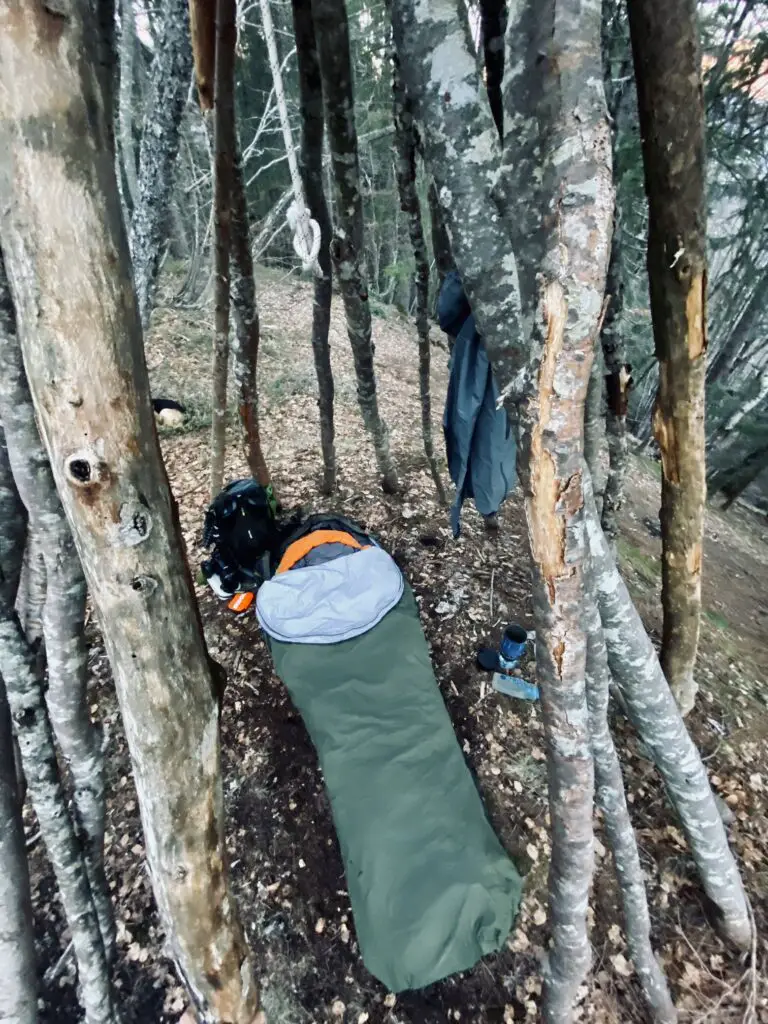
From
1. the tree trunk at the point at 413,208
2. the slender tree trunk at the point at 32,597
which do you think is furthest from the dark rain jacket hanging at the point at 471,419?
the slender tree trunk at the point at 32,597

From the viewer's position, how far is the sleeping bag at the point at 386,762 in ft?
6.68

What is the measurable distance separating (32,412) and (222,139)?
2293 millimetres

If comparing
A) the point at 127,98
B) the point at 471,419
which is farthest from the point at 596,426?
the point at 127,98

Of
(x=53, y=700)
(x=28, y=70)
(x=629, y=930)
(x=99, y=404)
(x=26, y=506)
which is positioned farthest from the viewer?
(x=629, y=930)

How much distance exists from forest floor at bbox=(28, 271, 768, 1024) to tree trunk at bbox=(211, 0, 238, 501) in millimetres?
1331

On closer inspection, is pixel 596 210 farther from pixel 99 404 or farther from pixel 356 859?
pixel 356 859

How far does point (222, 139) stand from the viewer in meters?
2.75

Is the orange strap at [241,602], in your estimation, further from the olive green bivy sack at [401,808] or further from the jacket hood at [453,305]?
the jacket hood at [453,305]

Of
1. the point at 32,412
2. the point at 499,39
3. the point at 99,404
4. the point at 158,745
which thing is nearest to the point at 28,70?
the point at 99,404

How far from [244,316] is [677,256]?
2574 millimetres

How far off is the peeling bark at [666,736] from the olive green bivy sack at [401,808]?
2.55ft

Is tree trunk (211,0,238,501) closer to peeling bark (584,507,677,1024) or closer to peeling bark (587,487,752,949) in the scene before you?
peeling bark (587,487,752,949)

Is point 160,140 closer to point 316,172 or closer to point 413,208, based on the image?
point 316,172

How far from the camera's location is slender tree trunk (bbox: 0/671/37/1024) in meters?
1.40
